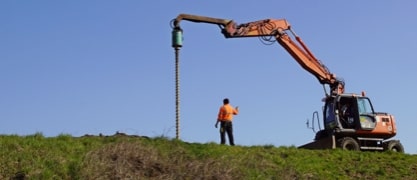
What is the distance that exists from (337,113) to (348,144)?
1458 mm

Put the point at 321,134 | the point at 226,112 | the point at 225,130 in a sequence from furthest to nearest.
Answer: the point at 321,134
the point at 226,112
the point at 225,130

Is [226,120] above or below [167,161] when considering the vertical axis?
above

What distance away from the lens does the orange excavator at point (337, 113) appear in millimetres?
25578

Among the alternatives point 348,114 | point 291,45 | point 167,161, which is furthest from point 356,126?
point 167,161

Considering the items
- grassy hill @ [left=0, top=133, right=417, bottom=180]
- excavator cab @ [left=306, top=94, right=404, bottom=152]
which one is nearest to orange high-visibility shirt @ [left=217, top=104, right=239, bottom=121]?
grassy hill @ [left=0, top=133, right=417, bottom=180]

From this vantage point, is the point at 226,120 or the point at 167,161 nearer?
the point at 167,161

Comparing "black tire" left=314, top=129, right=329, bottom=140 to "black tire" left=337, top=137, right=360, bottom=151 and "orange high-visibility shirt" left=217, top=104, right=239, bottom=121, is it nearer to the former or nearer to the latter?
"black tire" left=337, top=137, right=360, bottom=151

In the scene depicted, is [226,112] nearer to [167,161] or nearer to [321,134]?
Answer: [167,161]

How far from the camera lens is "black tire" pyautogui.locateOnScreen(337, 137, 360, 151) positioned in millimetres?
24770

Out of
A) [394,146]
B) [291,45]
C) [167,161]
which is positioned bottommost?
[167,161]

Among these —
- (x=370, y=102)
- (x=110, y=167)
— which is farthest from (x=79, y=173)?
(x=370, y=102)

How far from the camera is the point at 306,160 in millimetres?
19094

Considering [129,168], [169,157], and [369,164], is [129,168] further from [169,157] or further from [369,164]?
[369,164]

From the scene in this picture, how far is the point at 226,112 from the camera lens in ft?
72.5
